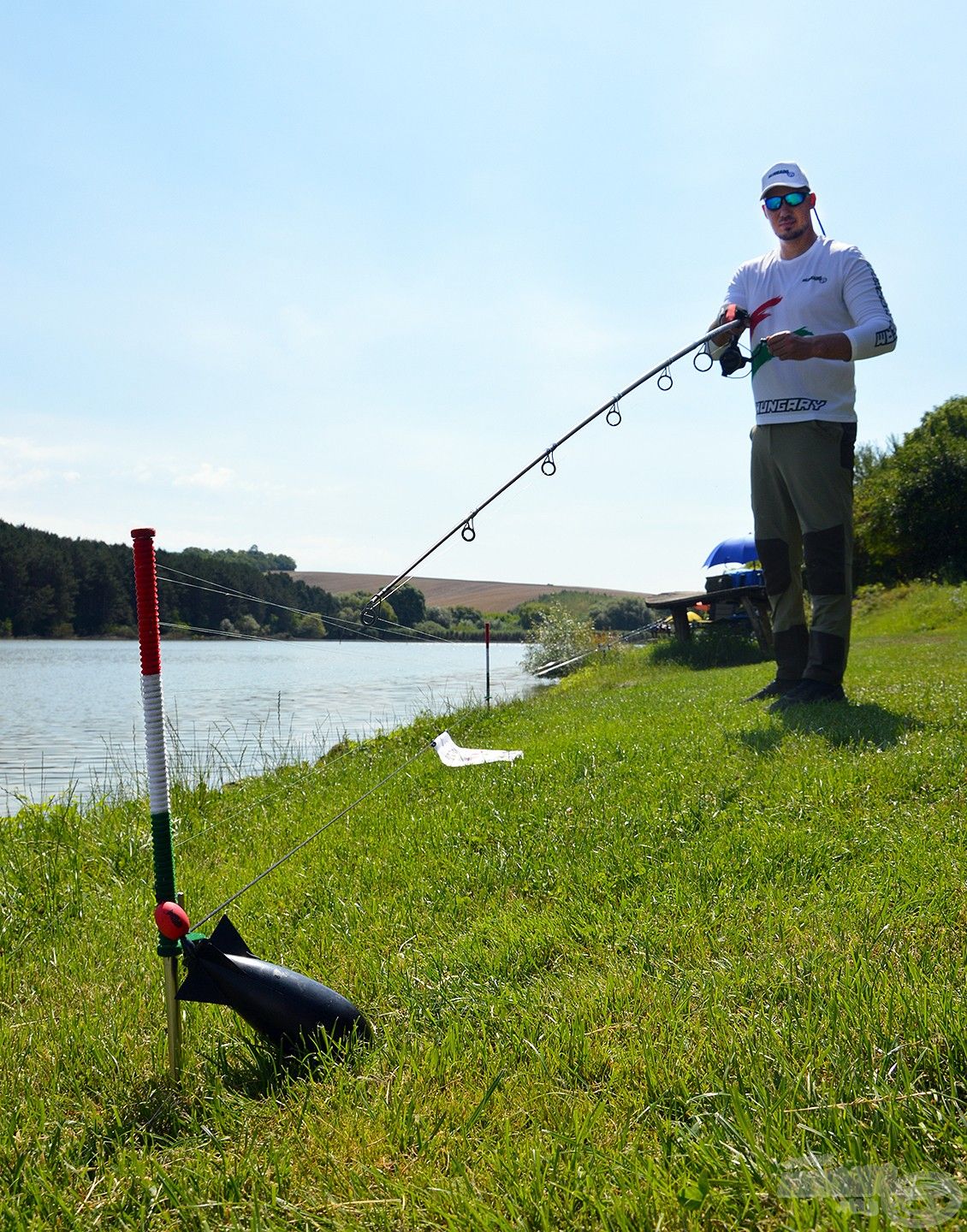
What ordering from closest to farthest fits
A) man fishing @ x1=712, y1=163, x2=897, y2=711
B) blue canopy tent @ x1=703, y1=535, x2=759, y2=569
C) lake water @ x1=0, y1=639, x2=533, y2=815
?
man fishing @ x1=712, y1=163, x2=897, y2=711 < lake water @ x1=0, y1=639, x2=533, y2=815 < blue canopy tent @ x1=703, y1=535, x2=759, y2=569

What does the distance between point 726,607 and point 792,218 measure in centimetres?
1106

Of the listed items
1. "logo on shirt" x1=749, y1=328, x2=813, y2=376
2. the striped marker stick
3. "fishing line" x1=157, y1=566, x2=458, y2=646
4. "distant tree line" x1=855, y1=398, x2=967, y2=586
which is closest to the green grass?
the striped marker stick

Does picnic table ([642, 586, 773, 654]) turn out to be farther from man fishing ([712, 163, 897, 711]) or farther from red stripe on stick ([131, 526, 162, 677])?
red stripe on stick ([131, 526, 162, 677])

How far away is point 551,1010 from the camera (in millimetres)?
2439

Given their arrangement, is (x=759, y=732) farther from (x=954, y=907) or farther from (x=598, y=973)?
(x=598, y=973)

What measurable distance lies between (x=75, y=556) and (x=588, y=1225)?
42913 mm

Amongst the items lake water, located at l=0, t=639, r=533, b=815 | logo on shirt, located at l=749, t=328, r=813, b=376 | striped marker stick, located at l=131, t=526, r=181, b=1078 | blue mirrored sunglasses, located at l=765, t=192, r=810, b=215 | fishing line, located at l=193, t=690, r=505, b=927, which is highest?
blue mirrored sunglasses, located at l=765, t=192, r=810, b=215

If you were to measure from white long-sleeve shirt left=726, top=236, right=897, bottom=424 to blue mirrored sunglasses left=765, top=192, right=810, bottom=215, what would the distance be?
11.0 inches

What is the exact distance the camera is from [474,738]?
8750 mm

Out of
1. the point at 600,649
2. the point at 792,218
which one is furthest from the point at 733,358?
the point at 600,649

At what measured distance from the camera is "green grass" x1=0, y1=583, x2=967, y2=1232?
1.73m

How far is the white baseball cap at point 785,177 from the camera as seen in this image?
6246mm

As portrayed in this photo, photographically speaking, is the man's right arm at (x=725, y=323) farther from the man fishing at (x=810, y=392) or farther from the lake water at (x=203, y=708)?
the lake water at (x=203, y=708)

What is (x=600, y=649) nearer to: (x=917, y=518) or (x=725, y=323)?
(x=725, y=323)
